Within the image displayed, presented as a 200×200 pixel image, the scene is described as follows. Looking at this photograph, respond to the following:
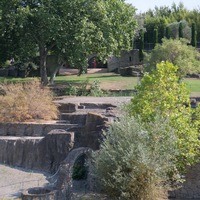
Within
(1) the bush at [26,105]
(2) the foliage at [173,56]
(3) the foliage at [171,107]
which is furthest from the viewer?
(2) the foliage at [173,56]

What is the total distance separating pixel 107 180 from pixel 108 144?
702mm

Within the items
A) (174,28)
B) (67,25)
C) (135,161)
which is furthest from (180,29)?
(135,161)

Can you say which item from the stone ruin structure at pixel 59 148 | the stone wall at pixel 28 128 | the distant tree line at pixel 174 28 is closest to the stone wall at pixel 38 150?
the stone ruin structure at pixel 59 148

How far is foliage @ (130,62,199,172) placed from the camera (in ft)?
37.4

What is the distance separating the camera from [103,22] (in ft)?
93.9

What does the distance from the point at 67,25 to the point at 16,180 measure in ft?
52.5

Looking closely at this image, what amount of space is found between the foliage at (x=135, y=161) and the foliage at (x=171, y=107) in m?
0.81

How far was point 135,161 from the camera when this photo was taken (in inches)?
390

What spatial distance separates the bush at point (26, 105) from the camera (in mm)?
16609

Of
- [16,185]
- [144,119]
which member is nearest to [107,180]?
[144,119]

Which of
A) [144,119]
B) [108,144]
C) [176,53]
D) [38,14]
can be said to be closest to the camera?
[108,144]

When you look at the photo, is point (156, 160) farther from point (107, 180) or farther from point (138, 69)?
point (138, 69)

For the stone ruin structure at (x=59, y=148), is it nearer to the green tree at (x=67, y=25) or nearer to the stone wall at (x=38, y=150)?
the stone wall at (x=38, y=150)

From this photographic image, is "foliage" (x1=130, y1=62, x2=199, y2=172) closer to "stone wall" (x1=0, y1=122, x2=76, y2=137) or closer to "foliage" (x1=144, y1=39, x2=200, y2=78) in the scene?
"stone wall" (x1=0, y1=122, x2=76, y2=137)
